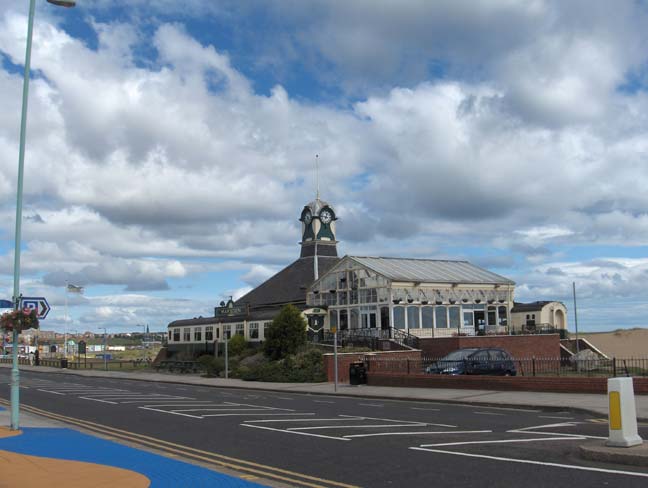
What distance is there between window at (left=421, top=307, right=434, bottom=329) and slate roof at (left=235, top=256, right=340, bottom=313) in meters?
14.6

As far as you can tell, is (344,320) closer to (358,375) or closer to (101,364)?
(358,375)

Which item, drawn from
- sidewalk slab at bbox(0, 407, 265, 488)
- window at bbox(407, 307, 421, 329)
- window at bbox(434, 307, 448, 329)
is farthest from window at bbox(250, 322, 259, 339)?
sidewalk slab at bbox(0, 407, 265, 488)

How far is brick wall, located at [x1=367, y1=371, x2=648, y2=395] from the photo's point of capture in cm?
2303

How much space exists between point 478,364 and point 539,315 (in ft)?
87.3

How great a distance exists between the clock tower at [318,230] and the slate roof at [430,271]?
1699 centimetres

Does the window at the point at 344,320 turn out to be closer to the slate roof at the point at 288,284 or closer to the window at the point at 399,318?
the window at the point at 399,318

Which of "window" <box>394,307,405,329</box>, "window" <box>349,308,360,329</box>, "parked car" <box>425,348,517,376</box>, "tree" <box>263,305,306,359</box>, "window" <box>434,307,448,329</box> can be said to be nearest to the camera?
"parked car" <box>425,348,517,376</box>

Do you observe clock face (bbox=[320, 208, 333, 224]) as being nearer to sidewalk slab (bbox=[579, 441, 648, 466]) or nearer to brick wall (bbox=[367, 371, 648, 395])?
brick wall (bbox=[367, 371, 648, 395])

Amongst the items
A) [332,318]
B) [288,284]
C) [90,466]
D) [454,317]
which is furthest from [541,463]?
[288,284]

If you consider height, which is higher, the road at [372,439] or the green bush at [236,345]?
the green bush at [236,345]

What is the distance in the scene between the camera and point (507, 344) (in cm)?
4500

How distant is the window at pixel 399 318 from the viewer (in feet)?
158

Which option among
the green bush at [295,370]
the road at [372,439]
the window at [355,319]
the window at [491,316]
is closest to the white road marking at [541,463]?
the road at [372,439]

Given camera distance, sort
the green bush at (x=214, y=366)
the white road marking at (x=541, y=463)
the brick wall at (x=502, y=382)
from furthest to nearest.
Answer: the green bush at (x=214, y=366), the brick wall at (x=502, y=382), the white road marking at (x=541, y=463)
